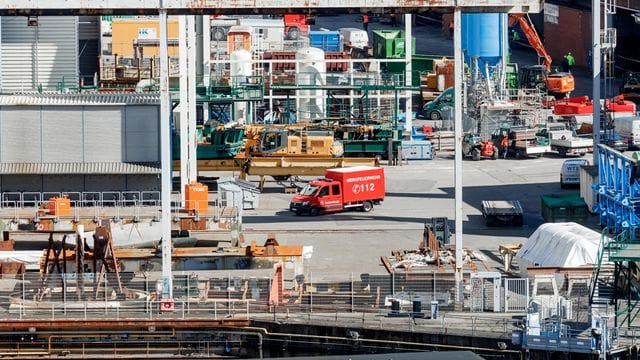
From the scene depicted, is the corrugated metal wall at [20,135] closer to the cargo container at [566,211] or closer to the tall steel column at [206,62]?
the tall steel column at [206,62]

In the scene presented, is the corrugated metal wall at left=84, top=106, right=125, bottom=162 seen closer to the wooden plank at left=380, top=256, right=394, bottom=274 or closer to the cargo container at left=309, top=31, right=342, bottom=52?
the wooden plank at left=380, top=256, right=394, bottom=274

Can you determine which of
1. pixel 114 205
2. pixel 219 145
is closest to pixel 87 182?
pixel 114 205

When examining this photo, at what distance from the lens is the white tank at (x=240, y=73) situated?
76.4m

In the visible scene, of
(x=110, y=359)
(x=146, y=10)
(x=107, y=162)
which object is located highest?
(x=146, y=10)

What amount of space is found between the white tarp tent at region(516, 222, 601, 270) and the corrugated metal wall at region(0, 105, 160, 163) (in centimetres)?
1497

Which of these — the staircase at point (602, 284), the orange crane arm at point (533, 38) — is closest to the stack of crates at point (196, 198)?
the staircase at point (602, 284)

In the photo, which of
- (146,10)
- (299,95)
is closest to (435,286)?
(146,10)

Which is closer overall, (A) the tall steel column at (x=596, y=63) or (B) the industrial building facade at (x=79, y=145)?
(A) the tall steel column at (x=596, y=63)

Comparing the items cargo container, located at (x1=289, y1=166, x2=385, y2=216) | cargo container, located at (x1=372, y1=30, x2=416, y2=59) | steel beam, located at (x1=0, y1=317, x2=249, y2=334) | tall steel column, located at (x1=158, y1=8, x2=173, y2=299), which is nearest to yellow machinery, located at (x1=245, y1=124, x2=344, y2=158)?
cargo container, located at (x1=289, y1=166, x2=385, y2=216)

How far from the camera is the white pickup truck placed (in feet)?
240

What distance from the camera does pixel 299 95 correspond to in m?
79.6

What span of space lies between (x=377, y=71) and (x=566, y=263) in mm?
34416

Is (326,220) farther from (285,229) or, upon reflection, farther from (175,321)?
(175,321)

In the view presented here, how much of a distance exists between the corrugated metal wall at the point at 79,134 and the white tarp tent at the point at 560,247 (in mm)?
14967
